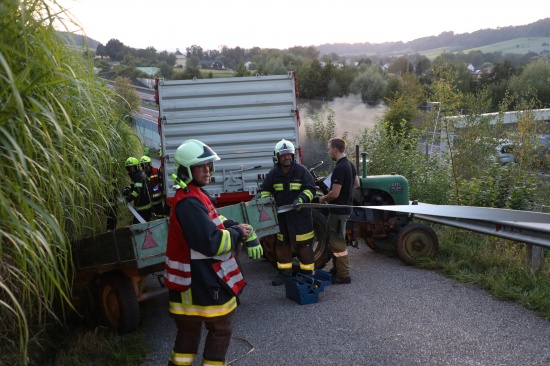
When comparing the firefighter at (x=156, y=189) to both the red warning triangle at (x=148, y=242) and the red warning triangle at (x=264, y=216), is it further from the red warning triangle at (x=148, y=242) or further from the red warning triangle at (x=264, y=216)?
the red warning triangle at (x=148, y=242)

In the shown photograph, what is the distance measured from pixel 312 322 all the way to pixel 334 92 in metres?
43.8

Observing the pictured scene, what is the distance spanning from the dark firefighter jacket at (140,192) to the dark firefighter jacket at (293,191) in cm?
220

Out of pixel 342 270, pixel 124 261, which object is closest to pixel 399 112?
pixel 342 270

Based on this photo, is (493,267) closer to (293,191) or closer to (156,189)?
(293,191)

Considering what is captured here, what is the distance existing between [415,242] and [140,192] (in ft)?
13.1

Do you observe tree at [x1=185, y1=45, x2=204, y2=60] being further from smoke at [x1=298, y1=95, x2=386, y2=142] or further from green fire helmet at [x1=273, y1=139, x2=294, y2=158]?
green fire helmet at [x1=273, y1=139, x2=294, y2=158]

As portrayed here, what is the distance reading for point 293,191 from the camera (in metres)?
6.75

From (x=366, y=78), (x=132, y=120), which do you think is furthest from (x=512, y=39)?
(x=132, y=120)

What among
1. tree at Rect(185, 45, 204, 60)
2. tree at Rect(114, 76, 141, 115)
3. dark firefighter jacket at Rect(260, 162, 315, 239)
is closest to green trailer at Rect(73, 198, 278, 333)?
dark firefighter jacket at Rect(260, 162, 315, 239)

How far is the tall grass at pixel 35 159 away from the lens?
10.5 feet

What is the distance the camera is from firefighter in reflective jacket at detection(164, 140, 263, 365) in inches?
148

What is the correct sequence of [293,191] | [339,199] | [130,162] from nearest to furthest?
[293,191]
[339,199]
[130,162]

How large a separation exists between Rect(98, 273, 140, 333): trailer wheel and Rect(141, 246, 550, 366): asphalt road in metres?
0.29

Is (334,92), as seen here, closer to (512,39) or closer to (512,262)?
(512,262)
